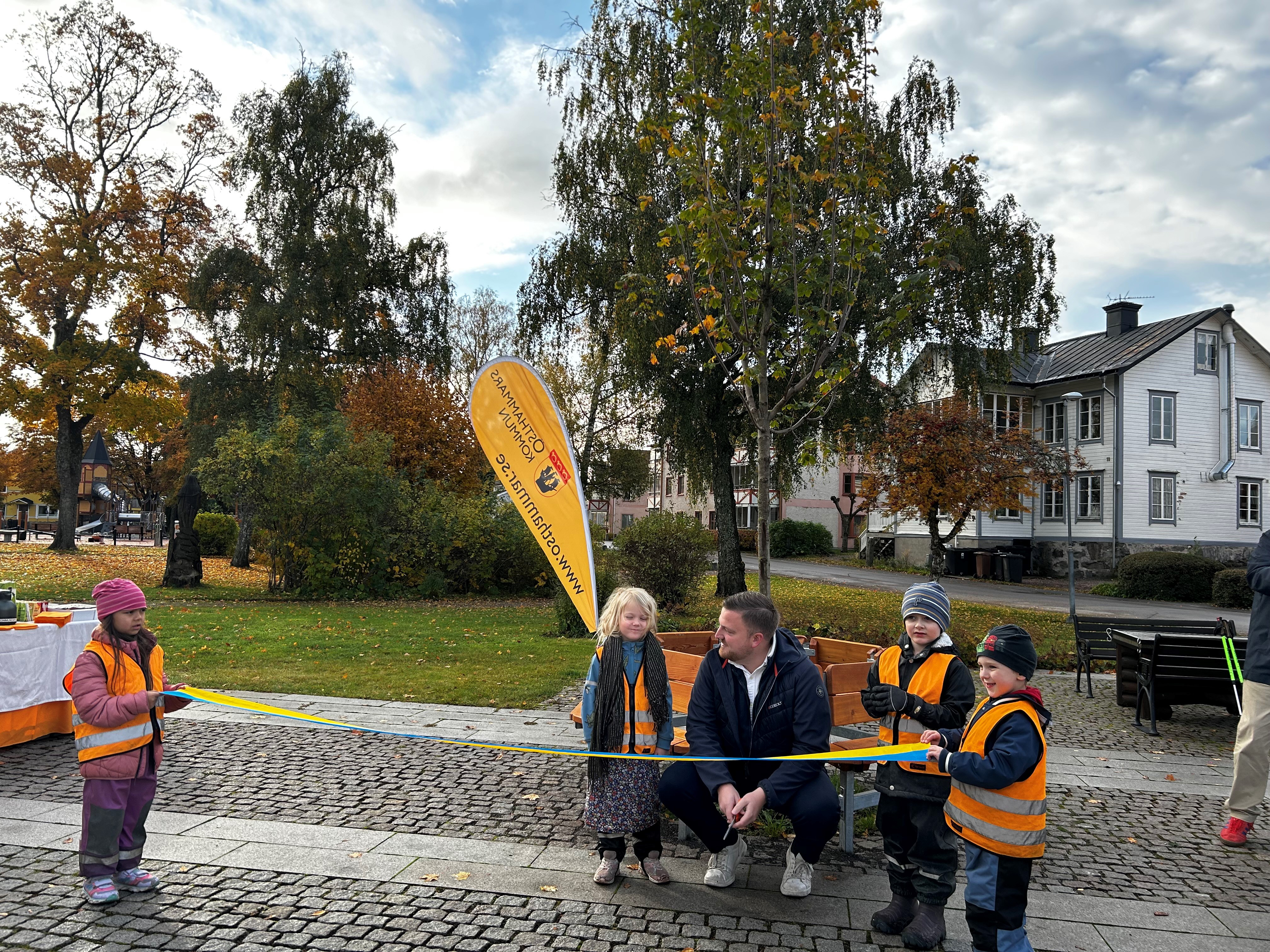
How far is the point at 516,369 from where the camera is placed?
22.5 ft

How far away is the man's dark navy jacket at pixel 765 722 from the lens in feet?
13.4

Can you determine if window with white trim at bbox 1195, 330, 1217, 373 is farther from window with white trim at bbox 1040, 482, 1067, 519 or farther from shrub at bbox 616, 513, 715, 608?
shrub at bbox 616, 513, 715, 608

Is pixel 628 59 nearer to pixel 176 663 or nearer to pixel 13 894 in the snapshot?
pixel 176 663

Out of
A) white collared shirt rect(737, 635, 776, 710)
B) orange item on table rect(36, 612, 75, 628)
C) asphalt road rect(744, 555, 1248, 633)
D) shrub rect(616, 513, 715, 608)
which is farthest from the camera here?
asphalt road rect(744, 555, 1248, 633)

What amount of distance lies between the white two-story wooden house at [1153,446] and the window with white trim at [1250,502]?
1.6 inches

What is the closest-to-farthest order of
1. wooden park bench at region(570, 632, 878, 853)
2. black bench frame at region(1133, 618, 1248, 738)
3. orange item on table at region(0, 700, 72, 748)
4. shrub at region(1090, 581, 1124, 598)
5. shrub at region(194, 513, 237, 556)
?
wooden park bench at region(570, 632, 878, 853) < orange item on table at region(0, 700, 72, 748) < black bench frame at region(1133, 618, 1248, 738) < shrub at region(1090, 581, 1124, 598) < shrub at region(194, 513, 237, 556)

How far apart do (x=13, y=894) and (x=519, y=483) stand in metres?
3.91

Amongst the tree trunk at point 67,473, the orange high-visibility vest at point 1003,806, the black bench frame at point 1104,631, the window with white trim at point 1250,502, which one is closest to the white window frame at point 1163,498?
the window with white trim at point 1250,502

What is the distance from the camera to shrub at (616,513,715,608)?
15156 millimetres

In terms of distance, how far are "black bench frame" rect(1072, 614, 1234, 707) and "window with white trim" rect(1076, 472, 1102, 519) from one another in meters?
25.1

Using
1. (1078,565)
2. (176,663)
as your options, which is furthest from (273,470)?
(1078,565)

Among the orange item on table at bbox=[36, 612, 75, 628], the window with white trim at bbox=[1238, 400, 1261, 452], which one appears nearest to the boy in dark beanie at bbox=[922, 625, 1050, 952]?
the orange item on table at bbox=[36, 612, 75, 628]

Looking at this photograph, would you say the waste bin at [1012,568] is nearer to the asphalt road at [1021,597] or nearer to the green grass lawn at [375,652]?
the asphalt road at [1021,597]

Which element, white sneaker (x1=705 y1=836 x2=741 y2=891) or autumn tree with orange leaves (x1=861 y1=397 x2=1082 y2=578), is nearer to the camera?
white sneaker (x1=705 y1=836 x2=741 y2=891)
